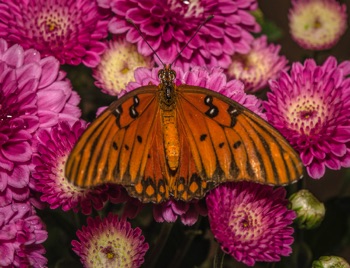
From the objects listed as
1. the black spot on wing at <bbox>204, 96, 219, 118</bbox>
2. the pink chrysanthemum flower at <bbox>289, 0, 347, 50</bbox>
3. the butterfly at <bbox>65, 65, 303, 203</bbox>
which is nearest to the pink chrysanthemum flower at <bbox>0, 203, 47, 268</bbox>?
the butterfly at <bbox>65, 65, 303, 203</bbox>

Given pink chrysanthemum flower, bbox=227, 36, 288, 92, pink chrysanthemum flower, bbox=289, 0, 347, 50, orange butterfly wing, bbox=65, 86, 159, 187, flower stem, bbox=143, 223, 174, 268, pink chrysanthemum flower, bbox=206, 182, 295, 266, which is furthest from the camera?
pink chrysanthemum flower, bbox=289, 0, 347, 50

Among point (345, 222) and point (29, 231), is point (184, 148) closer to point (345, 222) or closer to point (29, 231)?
point (29, 231)

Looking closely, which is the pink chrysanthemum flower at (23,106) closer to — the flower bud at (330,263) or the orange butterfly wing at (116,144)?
the orange butterfly wing at (116,144)

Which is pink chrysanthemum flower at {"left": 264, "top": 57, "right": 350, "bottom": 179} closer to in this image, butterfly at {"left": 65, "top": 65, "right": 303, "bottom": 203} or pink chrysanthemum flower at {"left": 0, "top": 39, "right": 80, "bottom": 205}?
butterfly at {"left": 65, "top": 65, "right": 303, "bottom": 203}

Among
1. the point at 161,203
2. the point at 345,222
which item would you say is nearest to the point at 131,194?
the point at 161,203

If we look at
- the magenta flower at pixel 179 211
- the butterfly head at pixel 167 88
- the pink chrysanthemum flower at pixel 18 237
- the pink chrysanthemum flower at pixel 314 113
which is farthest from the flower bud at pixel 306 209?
the pink chrysanthemum flower at pixel 18 237

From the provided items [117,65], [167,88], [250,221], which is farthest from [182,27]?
[250,221]
